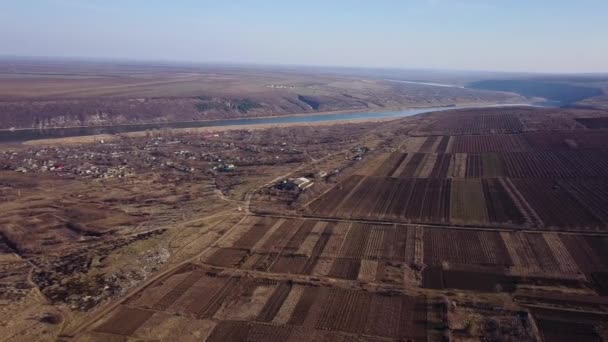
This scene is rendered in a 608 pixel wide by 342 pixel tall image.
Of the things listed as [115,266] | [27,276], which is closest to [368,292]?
[115,266]

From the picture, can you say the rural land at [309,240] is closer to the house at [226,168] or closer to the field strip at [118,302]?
the field strip at [118,302]

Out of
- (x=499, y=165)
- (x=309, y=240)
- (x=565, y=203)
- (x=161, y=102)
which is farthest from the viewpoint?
(x=161, y=102)

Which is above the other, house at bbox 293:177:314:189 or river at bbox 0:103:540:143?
house at bbox 293:177:314:189

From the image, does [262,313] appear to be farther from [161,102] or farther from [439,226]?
[161,102]

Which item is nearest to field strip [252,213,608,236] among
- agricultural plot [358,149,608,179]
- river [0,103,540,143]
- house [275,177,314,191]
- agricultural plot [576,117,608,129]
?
house [275,177,314,191]

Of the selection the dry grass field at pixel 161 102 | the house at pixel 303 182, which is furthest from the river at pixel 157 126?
the house at pixel 303 182

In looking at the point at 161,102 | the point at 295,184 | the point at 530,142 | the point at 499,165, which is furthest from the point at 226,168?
the point at 161,102

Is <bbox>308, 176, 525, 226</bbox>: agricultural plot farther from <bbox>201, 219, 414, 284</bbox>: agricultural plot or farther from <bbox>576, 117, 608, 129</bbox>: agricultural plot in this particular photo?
<bbox>576, 117, 608, 129</bbox>: agricultural plot
